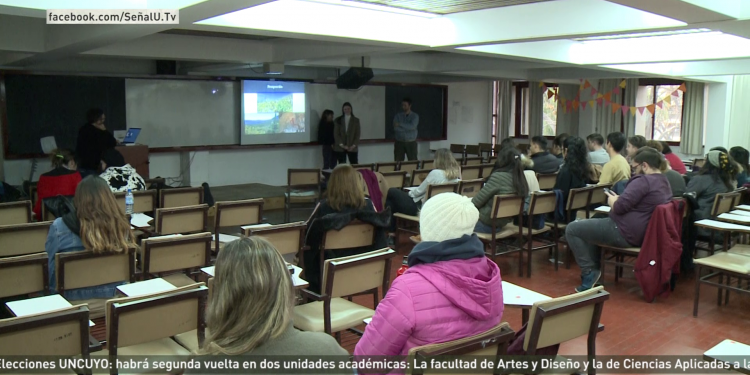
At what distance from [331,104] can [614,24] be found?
26.8 feet

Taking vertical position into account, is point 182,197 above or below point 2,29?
below

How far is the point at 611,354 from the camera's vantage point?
3.96 metres

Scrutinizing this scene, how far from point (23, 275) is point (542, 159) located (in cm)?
616

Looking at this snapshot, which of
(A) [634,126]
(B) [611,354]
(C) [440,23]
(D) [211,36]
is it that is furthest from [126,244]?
(A) [634,126]

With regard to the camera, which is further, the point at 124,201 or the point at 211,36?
the point at 211,36

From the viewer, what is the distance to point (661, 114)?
13.2 metres

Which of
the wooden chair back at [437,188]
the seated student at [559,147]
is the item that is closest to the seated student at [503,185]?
the wooden chair back at [437,188]

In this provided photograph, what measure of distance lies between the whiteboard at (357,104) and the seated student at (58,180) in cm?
638

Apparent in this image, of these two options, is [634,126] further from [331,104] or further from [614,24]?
[614,24]

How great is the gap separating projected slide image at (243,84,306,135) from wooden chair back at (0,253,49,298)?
315 inches

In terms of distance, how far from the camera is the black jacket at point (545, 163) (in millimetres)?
7770

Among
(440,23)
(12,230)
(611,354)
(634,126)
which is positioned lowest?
(611,354)

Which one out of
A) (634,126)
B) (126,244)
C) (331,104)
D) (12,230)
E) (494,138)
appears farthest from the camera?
(494,138)

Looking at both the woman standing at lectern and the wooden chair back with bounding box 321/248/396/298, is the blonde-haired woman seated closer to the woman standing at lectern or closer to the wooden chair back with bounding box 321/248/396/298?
the wooden chair back with bounding box 321/248/396/298
